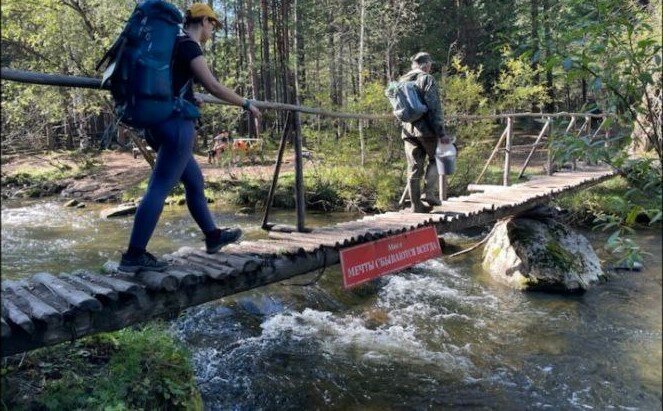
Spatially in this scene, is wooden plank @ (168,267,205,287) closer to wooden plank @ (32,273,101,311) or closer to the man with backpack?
wooden plank @ (32,273,101,311)

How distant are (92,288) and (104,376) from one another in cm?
122

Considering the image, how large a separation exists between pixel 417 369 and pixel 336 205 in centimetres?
822

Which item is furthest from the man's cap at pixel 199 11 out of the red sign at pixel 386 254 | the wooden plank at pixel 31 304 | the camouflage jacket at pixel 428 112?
the camouflage jacket at pixel 428 112

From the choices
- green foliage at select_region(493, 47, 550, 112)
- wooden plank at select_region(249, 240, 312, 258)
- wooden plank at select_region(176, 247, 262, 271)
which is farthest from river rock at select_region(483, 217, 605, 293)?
green foliage at select_region(493, 47, 550, 112)

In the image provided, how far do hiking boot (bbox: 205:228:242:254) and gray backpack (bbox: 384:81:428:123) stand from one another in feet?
8.25

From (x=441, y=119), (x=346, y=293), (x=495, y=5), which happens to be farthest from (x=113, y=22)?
(x=495, y=5)

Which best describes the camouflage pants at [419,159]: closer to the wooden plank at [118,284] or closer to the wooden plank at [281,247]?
the wooden plank at [281,247]

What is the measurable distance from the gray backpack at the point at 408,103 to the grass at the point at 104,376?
3.17m

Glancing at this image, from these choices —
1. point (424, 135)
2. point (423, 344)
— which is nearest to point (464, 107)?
point (424, 135)

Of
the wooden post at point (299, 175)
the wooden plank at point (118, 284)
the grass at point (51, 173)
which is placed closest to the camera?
the wooden plank at point (118, 284)

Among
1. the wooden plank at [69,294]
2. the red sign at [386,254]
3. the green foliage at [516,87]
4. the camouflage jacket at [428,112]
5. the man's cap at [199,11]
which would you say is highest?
the green foliage at [516,87]

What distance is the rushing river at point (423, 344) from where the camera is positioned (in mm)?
4840

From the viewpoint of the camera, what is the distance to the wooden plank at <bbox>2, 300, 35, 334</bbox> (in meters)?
2.53

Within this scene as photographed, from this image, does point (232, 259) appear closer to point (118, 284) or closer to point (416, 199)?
point (118, 284)
